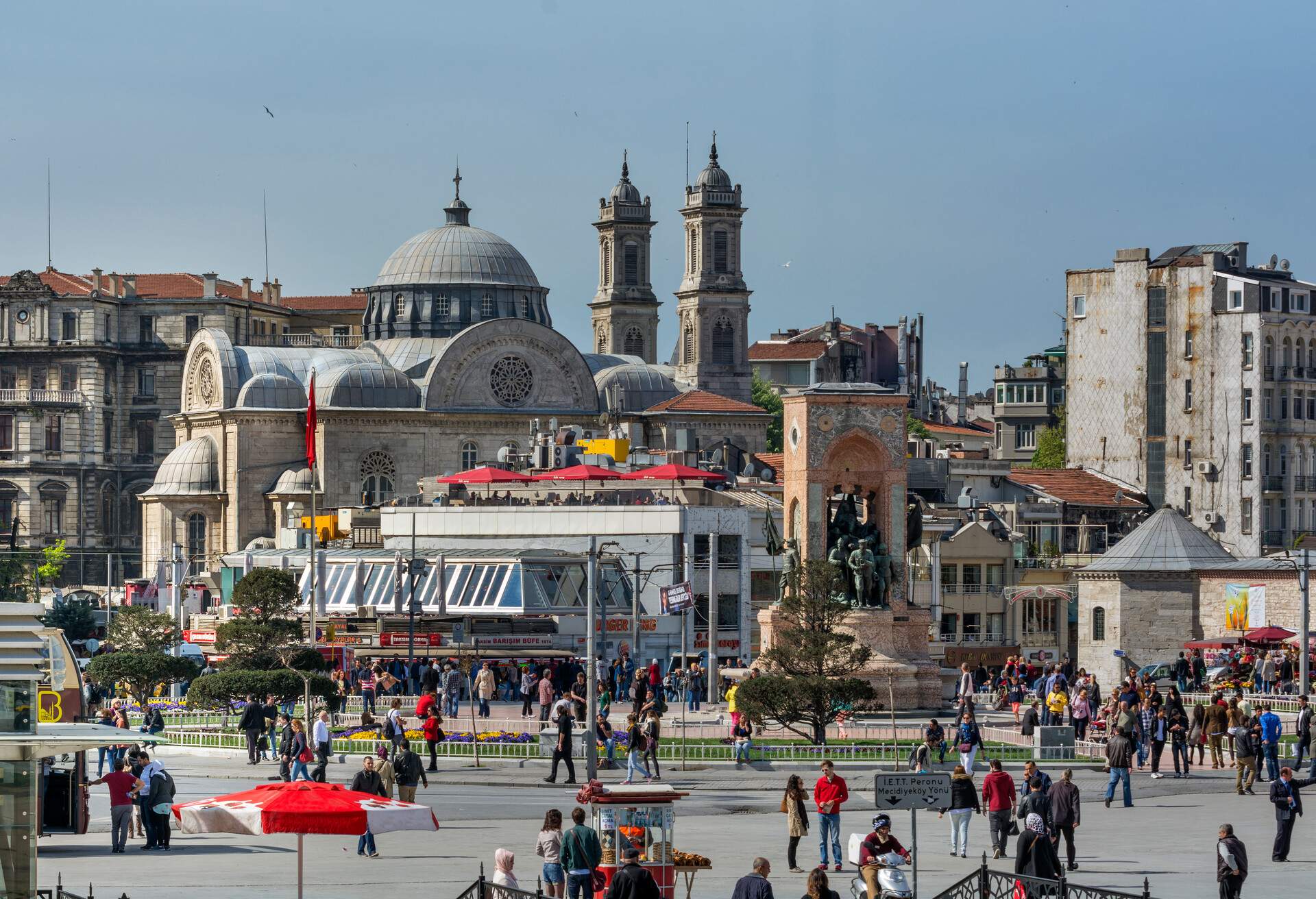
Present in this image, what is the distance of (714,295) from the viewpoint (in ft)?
417

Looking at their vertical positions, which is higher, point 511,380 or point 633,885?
point 511,380

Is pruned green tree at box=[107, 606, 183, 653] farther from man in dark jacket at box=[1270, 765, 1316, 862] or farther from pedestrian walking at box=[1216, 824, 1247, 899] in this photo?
pedestrian walking at box=[1216, 824, 1247, 899]

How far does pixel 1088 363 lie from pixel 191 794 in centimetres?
6734

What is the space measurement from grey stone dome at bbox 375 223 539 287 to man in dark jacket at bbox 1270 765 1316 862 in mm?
89367

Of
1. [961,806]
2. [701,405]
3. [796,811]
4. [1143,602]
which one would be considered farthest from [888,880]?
[701,405]

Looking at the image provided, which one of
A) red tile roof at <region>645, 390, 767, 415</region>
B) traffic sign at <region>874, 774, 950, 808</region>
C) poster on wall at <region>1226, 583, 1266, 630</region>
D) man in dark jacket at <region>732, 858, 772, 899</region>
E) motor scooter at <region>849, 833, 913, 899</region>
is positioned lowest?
motor scooter at <region>849, 833, 913, 899</region>

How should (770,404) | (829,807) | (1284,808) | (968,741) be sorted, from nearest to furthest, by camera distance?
(829,807), (1284,808), (968,741), (770,404)

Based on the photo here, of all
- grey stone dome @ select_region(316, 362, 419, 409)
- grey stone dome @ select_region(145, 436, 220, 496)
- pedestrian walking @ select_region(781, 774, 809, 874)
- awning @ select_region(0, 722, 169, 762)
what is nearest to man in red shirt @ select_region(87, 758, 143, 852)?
pedestrian walking @ select_region(781, 774, 809, 874)

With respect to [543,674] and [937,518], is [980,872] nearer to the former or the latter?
[543,674]

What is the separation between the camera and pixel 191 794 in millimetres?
32469

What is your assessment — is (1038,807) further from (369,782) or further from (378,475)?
(378,475)

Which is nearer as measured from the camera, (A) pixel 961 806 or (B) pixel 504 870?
(B) pixel 504 870

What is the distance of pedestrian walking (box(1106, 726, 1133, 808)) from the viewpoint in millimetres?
31889

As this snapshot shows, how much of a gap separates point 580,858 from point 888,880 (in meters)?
2.63
